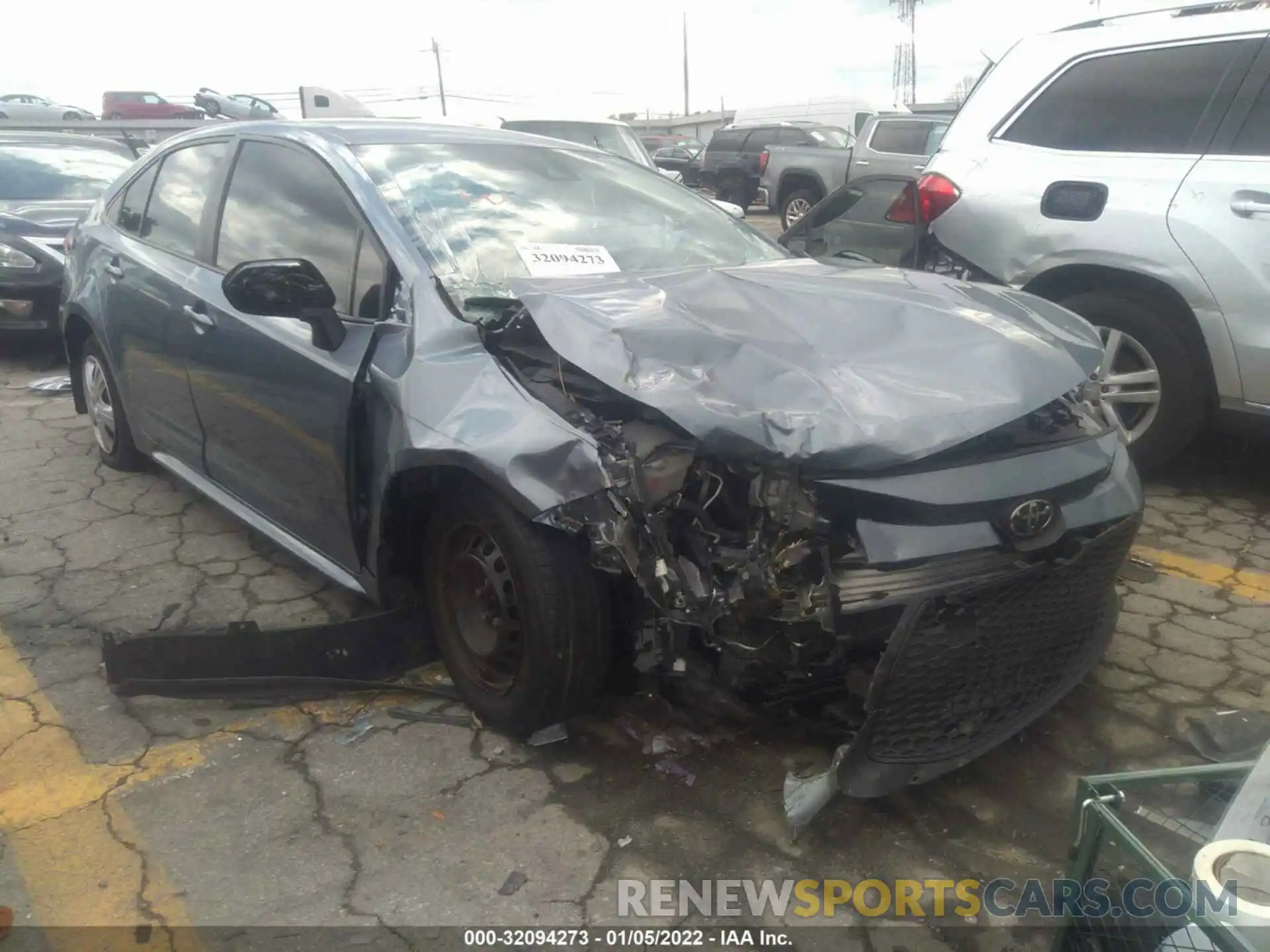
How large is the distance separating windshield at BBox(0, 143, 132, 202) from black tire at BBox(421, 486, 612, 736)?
6185 mm

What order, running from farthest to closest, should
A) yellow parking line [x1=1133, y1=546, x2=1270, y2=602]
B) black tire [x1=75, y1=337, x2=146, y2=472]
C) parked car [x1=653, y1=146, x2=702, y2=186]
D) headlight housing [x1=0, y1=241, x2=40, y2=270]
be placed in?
parked car [x1=653, y1=146, x2=702, y2=186] < headlight housing [x1=0, y1=241, x2=40, y2=270] < black tire [x1=75, y1=337, x2=146, y2=472] < yellow parking line [x1=1133, y1=546, x2=1270, y2=602]

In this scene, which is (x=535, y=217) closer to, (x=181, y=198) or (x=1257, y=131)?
(x=181, y=198)

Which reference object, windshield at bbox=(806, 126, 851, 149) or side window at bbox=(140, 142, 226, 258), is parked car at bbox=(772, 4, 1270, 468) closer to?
side window at bbox=(140, 142, 226, 258)

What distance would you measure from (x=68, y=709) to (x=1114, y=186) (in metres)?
4.26

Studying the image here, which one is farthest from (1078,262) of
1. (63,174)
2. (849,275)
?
(63,174)

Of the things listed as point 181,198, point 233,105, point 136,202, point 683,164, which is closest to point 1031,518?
point 181,198

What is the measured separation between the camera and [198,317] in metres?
3.33

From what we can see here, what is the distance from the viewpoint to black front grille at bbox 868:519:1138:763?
2.03 meters

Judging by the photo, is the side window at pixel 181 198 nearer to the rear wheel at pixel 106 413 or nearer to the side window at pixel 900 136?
the rear wheel at pixel 106 413

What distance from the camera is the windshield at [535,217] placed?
281 centimetres

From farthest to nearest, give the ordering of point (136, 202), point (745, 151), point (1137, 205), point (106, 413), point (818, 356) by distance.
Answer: point (745, 151)
point (106, 413)
point (136, 202)
point (1137, 205)
point (818, 356)

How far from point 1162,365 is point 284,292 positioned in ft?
11.1

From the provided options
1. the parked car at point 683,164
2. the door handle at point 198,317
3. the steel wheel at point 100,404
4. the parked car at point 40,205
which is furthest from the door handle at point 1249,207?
the parked car at point 683,164

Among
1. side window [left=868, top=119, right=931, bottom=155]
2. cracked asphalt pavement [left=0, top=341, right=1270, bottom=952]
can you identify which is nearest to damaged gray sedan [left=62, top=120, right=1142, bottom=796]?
cracked asphalt pavement [left=0, top=341, right=1270, bottom=952]
